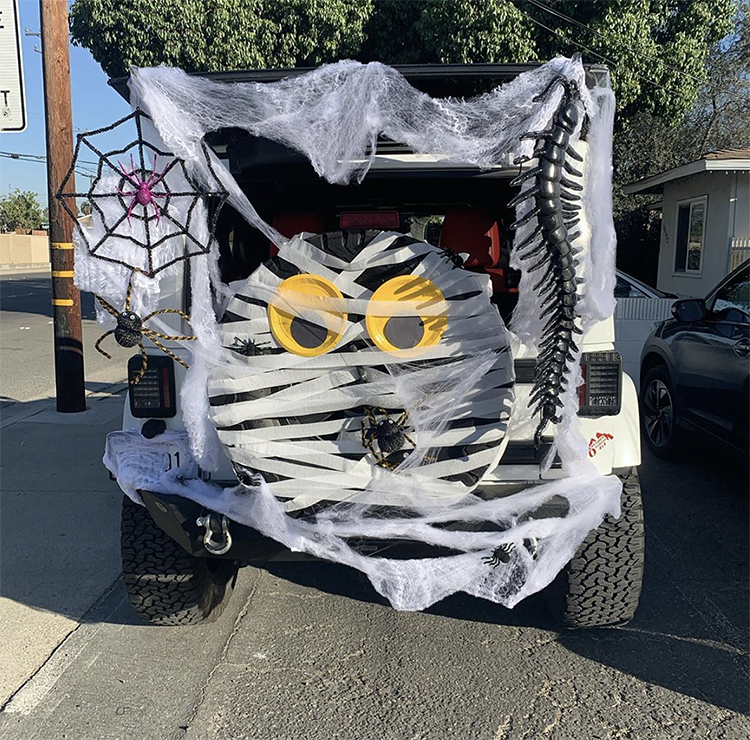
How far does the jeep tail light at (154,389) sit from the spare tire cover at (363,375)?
0.42 m

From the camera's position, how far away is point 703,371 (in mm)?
5074

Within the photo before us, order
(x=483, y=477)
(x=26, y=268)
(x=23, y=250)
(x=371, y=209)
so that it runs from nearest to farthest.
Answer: (x=483, y=477), (x=371, y=209), (x=26, y=268), (x=23, y=250)

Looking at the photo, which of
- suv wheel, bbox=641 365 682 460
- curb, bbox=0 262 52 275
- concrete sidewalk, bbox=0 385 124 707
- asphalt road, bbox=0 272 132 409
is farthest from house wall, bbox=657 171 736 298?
curb, bbox=0 262 52 275

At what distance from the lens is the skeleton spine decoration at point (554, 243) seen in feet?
7.12

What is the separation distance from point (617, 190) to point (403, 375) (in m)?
16.4

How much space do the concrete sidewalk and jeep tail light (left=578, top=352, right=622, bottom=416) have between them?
251 centimetres

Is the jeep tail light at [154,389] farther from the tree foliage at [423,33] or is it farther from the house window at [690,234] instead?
the house window at [690,234]

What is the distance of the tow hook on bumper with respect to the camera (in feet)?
8.72

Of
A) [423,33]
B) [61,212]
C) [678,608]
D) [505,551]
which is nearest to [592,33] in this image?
[423,33]

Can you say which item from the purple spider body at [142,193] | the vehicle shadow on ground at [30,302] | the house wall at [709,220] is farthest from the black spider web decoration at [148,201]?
the vehicle shadow on ground at [30,302]

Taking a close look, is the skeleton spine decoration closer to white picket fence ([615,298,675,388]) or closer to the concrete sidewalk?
the concrete sidewalk

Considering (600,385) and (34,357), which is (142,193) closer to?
(600,385)

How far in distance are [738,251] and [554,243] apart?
12.2 m

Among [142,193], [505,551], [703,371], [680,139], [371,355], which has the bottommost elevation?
[505,551]
